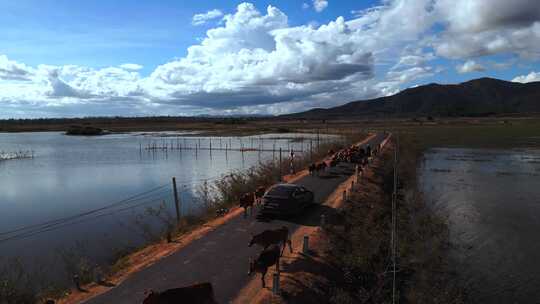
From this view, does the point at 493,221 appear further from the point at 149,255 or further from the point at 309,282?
the point at 149,255

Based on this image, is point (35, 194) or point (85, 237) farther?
point (35, 194)

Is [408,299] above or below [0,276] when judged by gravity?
below

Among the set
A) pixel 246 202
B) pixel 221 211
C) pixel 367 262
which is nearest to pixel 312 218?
pixel 246 202

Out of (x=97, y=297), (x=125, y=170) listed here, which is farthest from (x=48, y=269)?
(x=125, y=170)

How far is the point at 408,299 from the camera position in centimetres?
1334

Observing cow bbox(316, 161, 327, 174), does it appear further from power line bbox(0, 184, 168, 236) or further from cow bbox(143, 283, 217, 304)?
cow bbox(143, 283, 217, 304)

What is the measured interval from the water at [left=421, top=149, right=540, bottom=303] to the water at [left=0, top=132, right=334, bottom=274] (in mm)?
15160

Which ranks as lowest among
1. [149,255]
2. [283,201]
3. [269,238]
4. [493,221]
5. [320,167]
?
[493,221]

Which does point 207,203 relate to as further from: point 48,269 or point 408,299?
point 408,299

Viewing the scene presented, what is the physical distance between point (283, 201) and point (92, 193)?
21.1 m

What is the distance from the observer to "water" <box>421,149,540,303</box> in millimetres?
15305

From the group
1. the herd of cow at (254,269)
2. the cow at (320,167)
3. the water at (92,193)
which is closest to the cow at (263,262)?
the herd of cow at (254,269)

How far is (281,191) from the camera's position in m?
19.2

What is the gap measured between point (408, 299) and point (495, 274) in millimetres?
5062
